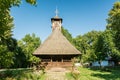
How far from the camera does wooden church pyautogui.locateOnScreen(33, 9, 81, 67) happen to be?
34.3 m

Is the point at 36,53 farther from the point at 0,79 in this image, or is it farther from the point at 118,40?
the point at 118,40

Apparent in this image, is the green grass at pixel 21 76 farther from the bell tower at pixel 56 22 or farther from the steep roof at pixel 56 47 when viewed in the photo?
the bell tower at pixel 56 22

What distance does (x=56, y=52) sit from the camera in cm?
3438

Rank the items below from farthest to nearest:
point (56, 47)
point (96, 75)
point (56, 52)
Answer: point (56, 47) → point (56, 52) → point (96, 75)

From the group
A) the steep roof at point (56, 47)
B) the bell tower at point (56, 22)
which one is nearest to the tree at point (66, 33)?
the bell tower at point (56, 22)

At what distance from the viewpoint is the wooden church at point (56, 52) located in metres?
34.3

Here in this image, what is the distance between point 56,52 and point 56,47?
1385 millimetres

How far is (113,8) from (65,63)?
12254 mm

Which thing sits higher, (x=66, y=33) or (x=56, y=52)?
(x=66, y=33)

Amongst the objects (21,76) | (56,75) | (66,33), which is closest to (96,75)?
(56,75)

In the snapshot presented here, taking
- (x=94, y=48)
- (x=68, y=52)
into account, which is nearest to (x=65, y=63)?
(x=68, y=52)

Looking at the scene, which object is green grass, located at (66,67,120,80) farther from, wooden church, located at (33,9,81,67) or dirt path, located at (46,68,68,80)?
wooden church, located at (33,9,81,67)

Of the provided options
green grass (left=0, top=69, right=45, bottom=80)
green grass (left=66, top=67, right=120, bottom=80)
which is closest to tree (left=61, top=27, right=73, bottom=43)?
green grass (left=66, top=67, right=120, bottom=80)

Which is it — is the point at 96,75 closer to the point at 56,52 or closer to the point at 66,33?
the point at 56,52
